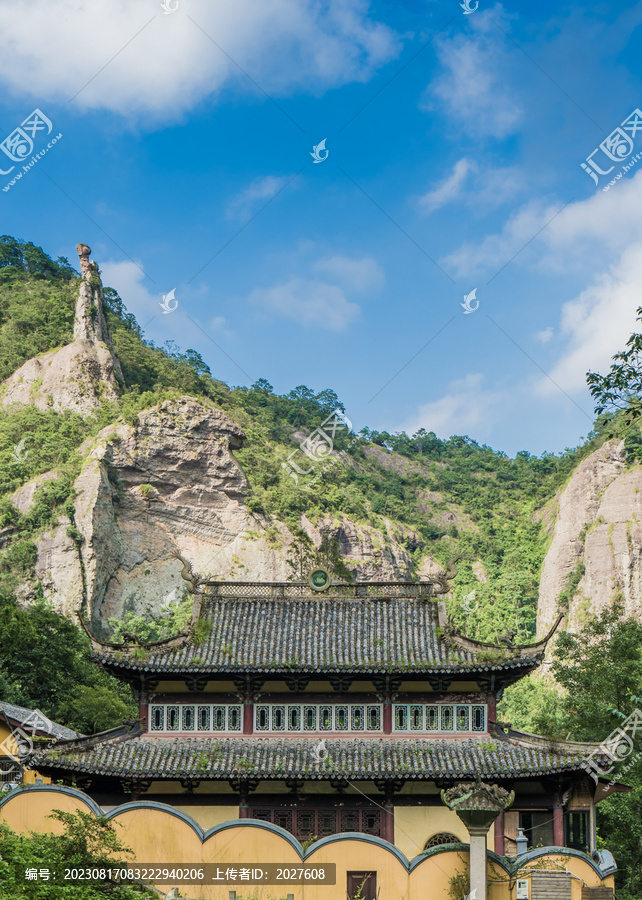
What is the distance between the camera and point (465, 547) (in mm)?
125188

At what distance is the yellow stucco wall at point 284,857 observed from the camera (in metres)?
18.2

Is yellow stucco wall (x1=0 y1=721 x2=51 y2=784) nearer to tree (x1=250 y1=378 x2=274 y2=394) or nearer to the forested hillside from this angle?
the forested hillside

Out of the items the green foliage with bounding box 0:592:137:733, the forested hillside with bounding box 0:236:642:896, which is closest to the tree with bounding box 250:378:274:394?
the forested hillside with bounding box 0:236:642:896

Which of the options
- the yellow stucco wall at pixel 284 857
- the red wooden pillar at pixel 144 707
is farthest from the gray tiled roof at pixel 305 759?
the yellow stucco wall at pixel 284 857

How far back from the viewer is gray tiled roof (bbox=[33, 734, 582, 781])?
2489 cm

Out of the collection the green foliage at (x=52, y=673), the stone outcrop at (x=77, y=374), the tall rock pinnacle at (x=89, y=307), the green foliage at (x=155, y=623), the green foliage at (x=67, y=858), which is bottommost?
the green foliage at (x=67, y=858)

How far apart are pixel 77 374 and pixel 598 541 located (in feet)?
195

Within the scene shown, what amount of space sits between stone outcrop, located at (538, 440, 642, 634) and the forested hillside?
289 centimetres

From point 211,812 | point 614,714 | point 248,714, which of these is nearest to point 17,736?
point 211,812

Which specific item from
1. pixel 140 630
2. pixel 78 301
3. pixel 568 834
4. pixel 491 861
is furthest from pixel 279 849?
pixel 78 301

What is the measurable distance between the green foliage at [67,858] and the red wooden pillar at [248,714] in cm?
779

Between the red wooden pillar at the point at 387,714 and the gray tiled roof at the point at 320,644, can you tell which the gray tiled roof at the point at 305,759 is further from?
the gray tiled roof at the point at 320,644

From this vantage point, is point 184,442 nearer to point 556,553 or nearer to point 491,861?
point 556,553
